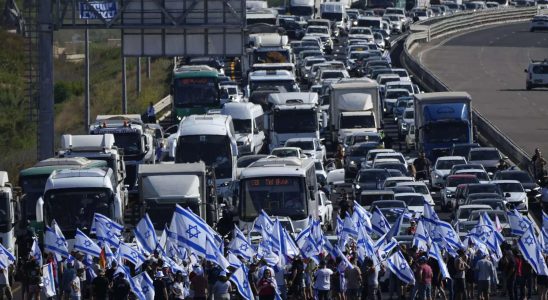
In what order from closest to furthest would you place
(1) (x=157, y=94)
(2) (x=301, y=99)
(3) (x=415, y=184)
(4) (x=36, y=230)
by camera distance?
(4) (x=36, y=230)
(3) (x=415, y=184)
(2) (x=301, y=99)
(1) (x=157, y=94)

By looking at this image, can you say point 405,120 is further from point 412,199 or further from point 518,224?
point 518,224

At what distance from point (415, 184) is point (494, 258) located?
13942 mm

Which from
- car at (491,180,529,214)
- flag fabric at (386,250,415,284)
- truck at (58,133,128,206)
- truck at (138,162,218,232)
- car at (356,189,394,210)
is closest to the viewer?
flag fabric at (386,250,415,284)

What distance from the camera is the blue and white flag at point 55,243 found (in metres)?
39.0

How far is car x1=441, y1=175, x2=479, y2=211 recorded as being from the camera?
53.5m

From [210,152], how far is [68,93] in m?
65.5

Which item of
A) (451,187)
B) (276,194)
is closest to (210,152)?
(451,187)

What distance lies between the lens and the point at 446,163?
58.5 meters

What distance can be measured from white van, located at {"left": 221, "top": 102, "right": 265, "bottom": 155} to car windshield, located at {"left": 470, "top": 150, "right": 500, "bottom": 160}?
7.67 meters

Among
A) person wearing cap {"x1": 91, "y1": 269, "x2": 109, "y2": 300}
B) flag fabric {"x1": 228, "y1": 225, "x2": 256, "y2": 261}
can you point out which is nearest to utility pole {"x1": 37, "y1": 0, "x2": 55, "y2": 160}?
flag fabric {"x1": 228, "y1": 225, "x2": 256, "y2": 261}

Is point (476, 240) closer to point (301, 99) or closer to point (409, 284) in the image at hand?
point (409, 284)

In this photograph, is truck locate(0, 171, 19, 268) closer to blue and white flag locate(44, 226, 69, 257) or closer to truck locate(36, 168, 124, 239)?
truck locate(36, 168, 124, 239)

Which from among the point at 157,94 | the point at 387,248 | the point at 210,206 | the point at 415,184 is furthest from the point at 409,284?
the point at 157,94

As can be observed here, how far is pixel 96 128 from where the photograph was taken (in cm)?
5734
